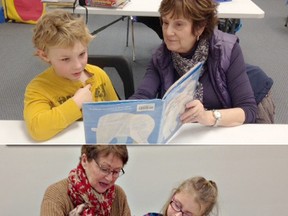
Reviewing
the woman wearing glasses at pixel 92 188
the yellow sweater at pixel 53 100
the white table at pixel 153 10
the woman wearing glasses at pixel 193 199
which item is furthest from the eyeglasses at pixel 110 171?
the white table at pixel 153 10

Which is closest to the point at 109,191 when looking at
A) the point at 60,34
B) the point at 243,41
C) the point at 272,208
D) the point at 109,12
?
the point at 272,208

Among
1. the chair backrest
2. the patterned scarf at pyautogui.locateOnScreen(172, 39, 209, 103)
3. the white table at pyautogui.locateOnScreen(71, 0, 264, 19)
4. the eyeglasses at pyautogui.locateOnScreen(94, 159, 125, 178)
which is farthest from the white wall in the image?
the white table at pyautogui.locateOnScreen(71, 0, 264, 19)

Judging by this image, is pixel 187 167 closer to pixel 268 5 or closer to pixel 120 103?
pixel 120 103

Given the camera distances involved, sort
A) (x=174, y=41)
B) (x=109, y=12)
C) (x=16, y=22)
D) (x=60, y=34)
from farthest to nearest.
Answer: (x=16, y=22), (x=109, y=12), (x=174, y=41), (x=60, y=34)

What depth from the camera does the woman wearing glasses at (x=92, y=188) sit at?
694 millimetres

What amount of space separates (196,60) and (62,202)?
0.72 m

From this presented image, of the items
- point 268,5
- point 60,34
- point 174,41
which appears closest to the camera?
point 60,34

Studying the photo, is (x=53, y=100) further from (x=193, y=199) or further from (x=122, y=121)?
(x=193, y=199)

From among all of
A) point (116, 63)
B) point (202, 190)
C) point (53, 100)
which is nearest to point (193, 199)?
point (202, 190)

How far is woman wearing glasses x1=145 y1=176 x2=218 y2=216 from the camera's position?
29.3 inches

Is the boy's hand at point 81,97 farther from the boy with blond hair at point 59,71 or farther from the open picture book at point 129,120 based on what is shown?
the open picture book at point 129,120

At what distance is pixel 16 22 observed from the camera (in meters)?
4.00

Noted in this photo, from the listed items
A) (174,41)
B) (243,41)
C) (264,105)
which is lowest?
(243,41)

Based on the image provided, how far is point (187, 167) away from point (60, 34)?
0.56m
